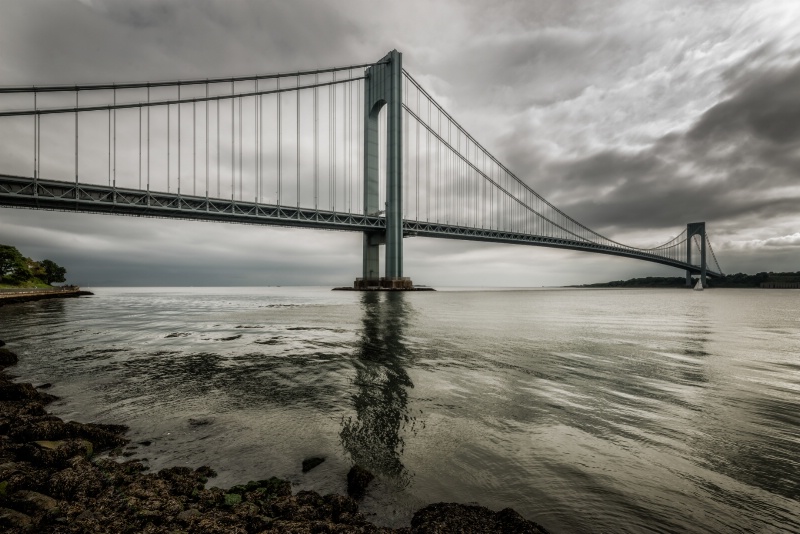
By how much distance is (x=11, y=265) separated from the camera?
5322 cm

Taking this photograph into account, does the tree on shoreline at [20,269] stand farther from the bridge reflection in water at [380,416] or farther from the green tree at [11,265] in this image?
the bridge reflection in water at [380,416]

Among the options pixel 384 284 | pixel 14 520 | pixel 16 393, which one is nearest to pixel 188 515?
pixel 14 520

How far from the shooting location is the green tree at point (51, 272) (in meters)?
65.0

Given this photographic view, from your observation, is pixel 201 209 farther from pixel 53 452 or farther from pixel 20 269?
pixel 53 452

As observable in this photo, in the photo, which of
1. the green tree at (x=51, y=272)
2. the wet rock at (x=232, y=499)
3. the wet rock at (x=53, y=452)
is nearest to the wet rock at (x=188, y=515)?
the wet rock at (x=232, y=499)

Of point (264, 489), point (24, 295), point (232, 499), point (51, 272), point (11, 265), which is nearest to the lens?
point (232, 499)

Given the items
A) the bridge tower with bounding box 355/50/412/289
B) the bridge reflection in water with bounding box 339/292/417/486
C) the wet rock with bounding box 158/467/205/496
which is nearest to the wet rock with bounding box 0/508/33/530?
the wet rock with bounding box 158/467/205/496

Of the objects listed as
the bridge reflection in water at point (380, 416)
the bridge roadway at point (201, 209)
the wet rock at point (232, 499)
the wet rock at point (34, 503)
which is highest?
the bridge roadway at point (201, 209)

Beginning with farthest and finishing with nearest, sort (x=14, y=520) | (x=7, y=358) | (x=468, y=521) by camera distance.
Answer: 1. (x=7, y=358)
2. (x=468, y=521)
3. (x=14, y=520)

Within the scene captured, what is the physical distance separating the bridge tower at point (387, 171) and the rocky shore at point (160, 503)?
5768 centimetres

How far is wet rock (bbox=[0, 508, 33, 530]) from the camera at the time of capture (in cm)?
277

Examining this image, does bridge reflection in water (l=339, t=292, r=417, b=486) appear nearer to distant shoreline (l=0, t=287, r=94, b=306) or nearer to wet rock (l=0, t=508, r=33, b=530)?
wet rock (l=0, t=508, r=33, b=530)

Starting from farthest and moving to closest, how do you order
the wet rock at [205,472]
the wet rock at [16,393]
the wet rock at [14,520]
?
the wet rock at [16,393]
the wet rock at [205,472]
the wet rock at [14,520]

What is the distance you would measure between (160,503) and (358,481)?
5.75ft
